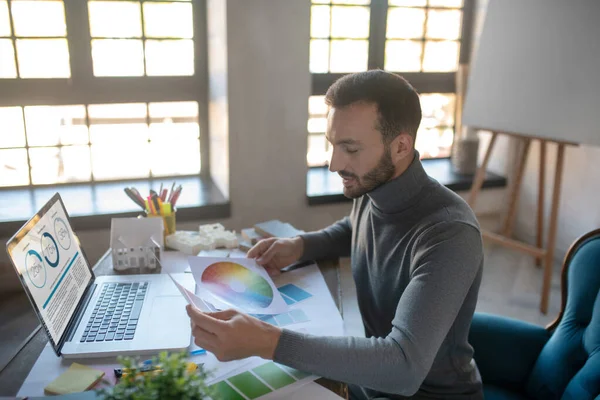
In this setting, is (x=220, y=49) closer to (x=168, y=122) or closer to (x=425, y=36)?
(x=168, y=122)

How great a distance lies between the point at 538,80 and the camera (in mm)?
2602

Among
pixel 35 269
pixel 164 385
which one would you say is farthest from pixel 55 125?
pixel 164 385

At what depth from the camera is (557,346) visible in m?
1.34

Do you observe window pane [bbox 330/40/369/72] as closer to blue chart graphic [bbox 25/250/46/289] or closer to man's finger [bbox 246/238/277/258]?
man's finger [bbox 246/238/277/258]

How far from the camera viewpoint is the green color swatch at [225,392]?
977 mm

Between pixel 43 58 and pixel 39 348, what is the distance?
6.06ft

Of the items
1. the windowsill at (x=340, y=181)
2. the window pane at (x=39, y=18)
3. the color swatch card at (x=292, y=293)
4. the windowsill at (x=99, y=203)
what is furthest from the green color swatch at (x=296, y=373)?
the window pane at (x=39, y=18)

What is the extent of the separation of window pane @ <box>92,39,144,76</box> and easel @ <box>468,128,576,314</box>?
6.23 feet

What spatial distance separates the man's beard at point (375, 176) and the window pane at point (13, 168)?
196cm

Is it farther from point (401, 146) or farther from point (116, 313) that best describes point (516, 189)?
point (116, 313)

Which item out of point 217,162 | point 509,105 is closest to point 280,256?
point 217,162

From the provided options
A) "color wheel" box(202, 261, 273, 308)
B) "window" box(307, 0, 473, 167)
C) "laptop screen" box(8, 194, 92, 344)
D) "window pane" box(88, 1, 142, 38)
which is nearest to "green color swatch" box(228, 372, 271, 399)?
"color wheel" box(202, 261, 273, 308)

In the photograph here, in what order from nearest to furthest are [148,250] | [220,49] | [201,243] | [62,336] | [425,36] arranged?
[62,336], [148,250], [201,243], [220,49], [425,36]

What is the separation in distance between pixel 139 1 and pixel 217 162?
868 mm
